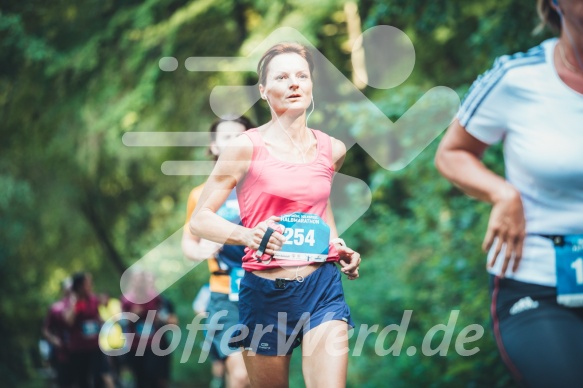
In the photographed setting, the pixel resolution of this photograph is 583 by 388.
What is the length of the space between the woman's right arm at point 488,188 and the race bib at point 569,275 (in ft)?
0.45

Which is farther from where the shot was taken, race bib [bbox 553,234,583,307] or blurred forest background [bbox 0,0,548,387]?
blurred forest background [bbox 0,0,548,387]

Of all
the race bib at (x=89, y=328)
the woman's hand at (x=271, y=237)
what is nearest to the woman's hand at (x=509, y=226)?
the woman's hand at (x=271, y=237)

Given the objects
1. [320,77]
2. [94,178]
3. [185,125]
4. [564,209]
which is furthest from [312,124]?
[564,209]

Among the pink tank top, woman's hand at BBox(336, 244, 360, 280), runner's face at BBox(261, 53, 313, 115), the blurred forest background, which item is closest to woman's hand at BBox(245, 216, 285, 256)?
the pink tank top

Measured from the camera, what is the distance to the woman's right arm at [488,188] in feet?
9.55

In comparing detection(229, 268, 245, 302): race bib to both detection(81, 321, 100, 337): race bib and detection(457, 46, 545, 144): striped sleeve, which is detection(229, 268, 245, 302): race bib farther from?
detection(81, 321, 100, 337): race bib

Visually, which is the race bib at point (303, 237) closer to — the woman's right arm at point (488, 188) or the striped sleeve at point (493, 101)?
the woman's right arm at point (488, 188)

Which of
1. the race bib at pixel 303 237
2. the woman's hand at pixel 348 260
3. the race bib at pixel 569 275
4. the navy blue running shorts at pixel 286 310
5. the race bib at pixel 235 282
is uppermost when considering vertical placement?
the race bib at pixel 569 275

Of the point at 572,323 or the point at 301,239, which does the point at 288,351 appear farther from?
the point at 572,323

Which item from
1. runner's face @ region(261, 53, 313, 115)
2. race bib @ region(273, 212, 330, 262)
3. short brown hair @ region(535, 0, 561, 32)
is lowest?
race bib @ region(273, 212, 330, 262)

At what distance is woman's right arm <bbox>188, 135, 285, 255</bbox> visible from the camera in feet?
13.8

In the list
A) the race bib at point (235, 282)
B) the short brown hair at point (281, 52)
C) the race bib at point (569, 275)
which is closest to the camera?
the race bib at point (569, 275)

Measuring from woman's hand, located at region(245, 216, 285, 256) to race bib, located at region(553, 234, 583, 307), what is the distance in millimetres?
1433

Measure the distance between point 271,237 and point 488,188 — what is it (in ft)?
4.18
